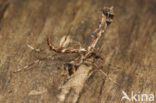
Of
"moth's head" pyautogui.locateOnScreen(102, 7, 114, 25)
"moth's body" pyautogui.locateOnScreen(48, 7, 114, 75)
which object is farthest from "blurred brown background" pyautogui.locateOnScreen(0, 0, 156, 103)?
"moth's head" pyautogui.locateOnScreen(102, 7, 114, 25)

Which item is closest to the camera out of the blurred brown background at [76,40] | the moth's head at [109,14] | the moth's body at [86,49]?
the blurred brown background at [76,40]

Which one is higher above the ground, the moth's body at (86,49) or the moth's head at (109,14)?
the moth's head at (109,14)

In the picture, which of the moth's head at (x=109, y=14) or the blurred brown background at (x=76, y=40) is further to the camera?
the moth's head at (x=109, y=14)

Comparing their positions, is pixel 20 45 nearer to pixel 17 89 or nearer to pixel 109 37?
pixel 17 89

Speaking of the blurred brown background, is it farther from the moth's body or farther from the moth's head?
the moth's head

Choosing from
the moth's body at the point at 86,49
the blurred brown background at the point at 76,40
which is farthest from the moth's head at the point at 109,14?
the blurred brown background at the point at 76,40

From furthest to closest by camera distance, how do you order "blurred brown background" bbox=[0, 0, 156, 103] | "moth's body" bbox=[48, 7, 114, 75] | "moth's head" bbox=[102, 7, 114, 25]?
"moth's head" bbox=[102, 7, 114, 25] < "moth's body" bbox=[48, 7, 114, 75] < "blurred brown background" bbox=[0, 0, 156, 103]

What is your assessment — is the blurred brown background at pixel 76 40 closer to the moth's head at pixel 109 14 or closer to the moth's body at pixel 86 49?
the moth's body at pixel 86 49

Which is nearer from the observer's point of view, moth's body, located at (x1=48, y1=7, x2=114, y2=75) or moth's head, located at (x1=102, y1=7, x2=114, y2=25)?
moth's body, located at (x1=48, y1=7, x2=114, y2=75)

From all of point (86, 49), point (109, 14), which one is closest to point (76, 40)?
point (86, 49)
